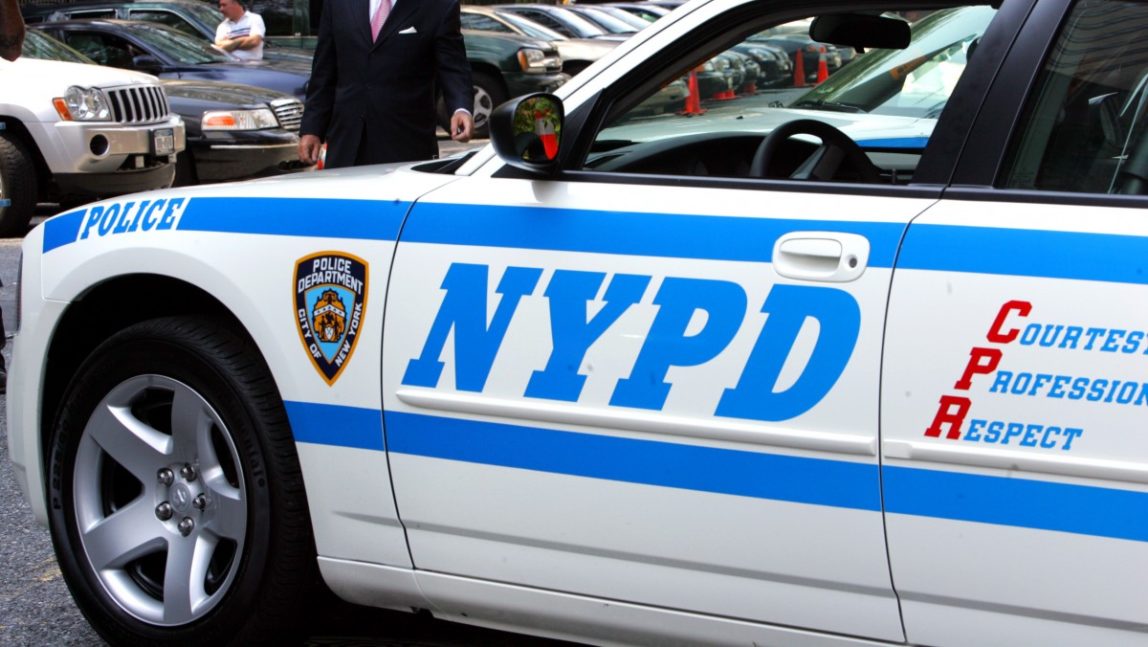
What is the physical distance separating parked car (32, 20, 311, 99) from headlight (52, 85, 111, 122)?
8.40ft

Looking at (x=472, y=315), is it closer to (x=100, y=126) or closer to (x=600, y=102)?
(x=600, y=102)

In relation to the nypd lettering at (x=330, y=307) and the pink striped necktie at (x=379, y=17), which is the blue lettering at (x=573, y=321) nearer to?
the nypd lettering at (x=330, y=307)

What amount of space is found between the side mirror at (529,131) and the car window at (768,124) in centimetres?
15

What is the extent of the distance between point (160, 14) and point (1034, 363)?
48.7ft

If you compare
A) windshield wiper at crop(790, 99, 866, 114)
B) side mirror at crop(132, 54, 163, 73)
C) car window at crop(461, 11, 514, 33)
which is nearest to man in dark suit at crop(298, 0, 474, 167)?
windshield wiper at crop(790, 99, 866, 114)

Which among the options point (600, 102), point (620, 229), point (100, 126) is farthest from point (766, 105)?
point (100, 126)

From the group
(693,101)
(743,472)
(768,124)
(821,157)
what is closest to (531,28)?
(693,101)

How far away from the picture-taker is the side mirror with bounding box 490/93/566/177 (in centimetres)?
290

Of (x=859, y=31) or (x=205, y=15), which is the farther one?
(x=205, y=15)

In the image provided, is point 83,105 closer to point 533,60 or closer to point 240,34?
point 240,34

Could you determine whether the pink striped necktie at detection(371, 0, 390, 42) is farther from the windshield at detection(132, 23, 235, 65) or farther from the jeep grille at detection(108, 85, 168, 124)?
the windshield at detection(132, 23, 235, 65)

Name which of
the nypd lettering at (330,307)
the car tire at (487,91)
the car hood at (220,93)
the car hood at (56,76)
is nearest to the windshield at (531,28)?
the car tire at (487,91)

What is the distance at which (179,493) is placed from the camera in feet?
11.1

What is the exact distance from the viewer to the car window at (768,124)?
314cm
